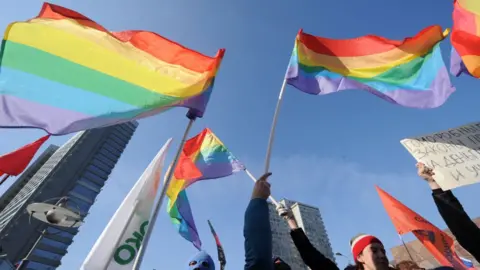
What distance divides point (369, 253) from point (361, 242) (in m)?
0.12

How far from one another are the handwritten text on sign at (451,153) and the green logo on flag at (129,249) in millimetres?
3790

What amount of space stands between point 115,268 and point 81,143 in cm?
9241

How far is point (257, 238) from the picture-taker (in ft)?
5.41

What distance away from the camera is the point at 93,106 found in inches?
156

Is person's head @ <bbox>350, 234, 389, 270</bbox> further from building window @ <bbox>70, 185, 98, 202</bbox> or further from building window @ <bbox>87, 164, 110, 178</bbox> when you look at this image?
building window @ <bbox>87, 164, 110, 178</bbox>

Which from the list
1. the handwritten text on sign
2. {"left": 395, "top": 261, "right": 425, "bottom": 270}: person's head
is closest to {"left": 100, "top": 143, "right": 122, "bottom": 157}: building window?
the handwritten text on sign

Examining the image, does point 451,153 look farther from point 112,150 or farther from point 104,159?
point 112,150

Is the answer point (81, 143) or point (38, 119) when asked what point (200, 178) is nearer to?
point (38, 119)

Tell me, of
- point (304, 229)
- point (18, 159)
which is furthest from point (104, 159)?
point (18, 159)

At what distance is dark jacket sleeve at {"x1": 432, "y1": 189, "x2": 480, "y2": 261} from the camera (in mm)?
2279

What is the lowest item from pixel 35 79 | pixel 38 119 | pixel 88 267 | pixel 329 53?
pixel 88 267

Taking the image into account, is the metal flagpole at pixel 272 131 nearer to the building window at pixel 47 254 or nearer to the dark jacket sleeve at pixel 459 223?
the dark jacket sleeve at pixel 459 223

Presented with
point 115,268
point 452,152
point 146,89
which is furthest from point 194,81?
point 452,152

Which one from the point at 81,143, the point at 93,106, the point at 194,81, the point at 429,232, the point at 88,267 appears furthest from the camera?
the point at 81,143
